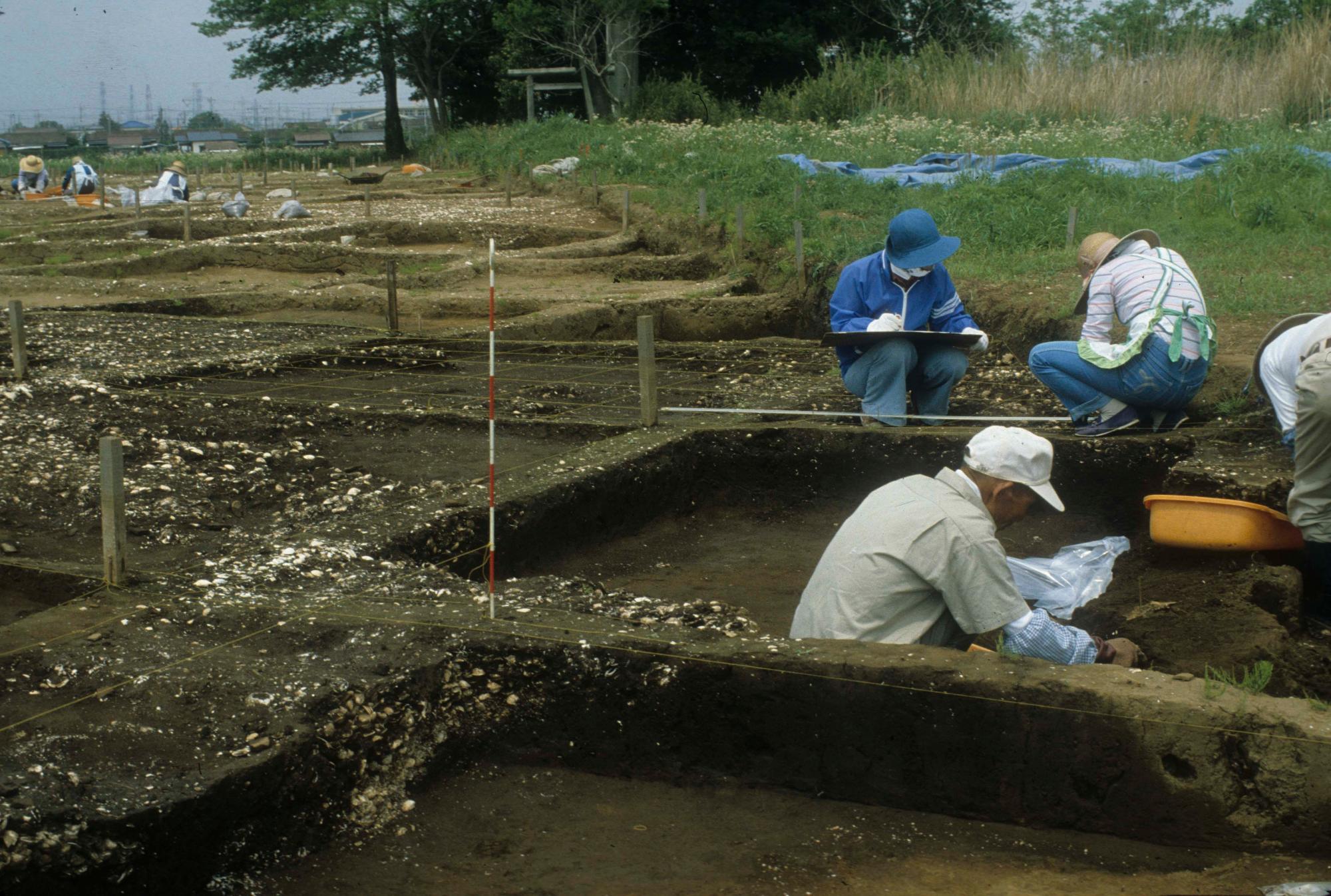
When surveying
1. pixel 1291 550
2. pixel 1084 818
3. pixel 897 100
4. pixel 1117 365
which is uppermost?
pixel 897 100

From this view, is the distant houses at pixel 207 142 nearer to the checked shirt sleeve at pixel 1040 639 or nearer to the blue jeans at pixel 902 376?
the blue jeans at pixel 902 376

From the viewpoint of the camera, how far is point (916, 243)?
5.99 metres

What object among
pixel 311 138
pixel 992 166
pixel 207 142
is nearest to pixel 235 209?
pixel 992 166

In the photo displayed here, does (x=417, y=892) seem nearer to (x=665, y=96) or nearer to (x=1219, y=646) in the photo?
(x=1219, y=646)

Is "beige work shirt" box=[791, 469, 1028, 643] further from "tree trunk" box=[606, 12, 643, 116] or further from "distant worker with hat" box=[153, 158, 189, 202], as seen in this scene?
"tree trunk" box=[606, 12, 643, 116]

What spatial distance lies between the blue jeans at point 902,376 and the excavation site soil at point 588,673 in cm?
18

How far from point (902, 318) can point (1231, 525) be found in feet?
7.23

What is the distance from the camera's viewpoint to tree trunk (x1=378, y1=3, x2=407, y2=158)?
1341 inches

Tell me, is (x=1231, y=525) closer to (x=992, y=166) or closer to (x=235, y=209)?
(x=992, y=166)

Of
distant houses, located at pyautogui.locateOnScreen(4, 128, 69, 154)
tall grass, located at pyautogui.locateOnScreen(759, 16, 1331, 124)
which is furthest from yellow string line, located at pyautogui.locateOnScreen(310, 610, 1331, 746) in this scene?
distant houses, located at pyautogui.locateOnScreen(4, 128, 69, 154)

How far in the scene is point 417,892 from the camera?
281 cm

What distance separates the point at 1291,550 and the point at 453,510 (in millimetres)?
3287

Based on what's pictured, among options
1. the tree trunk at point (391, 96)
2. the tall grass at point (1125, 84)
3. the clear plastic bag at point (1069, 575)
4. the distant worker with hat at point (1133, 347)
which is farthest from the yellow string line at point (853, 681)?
the tree trunk at point (391, 96)

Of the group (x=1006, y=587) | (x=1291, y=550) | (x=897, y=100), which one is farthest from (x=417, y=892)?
(x=897, y=100)
